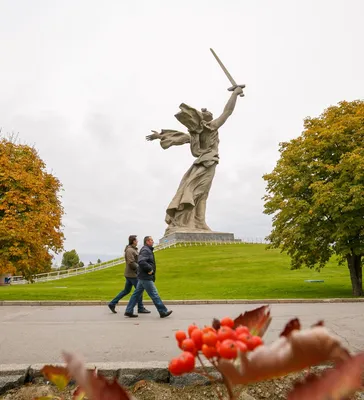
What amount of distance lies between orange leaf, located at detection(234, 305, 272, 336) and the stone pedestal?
164ft

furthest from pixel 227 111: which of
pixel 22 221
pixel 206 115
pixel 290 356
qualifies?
pixel 290 356

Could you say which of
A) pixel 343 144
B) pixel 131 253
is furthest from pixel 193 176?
pixel 131 253

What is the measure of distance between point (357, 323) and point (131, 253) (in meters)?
6.11

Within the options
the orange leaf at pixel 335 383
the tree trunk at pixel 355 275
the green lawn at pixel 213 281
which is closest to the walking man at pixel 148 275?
the green lawn at pixel 213 281

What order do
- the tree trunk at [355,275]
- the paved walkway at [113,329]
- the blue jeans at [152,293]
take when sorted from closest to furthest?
the paved walkway at [113,329] → the blue jeans at [152,293] → the tree trunk at [355,275]

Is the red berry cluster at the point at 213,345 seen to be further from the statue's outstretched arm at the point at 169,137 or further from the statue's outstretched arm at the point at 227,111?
the statue's outstretched arm at the point at 227,111

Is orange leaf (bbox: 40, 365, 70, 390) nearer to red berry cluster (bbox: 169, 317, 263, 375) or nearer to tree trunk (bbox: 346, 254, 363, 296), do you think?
red berry cluster (bbox: 169, 317, 263, 375)

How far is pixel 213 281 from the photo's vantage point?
23.1 meters

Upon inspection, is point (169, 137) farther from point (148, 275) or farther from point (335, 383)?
point (335, 383)

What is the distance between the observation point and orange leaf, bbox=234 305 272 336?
118 centimetres

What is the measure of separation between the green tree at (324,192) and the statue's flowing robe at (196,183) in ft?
112

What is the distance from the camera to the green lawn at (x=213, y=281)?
1670 cm

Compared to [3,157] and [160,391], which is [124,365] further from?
[3,157]

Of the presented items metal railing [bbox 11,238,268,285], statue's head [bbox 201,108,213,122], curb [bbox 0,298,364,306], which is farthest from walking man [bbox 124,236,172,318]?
statue's head [bbox 201,108,213,122]
